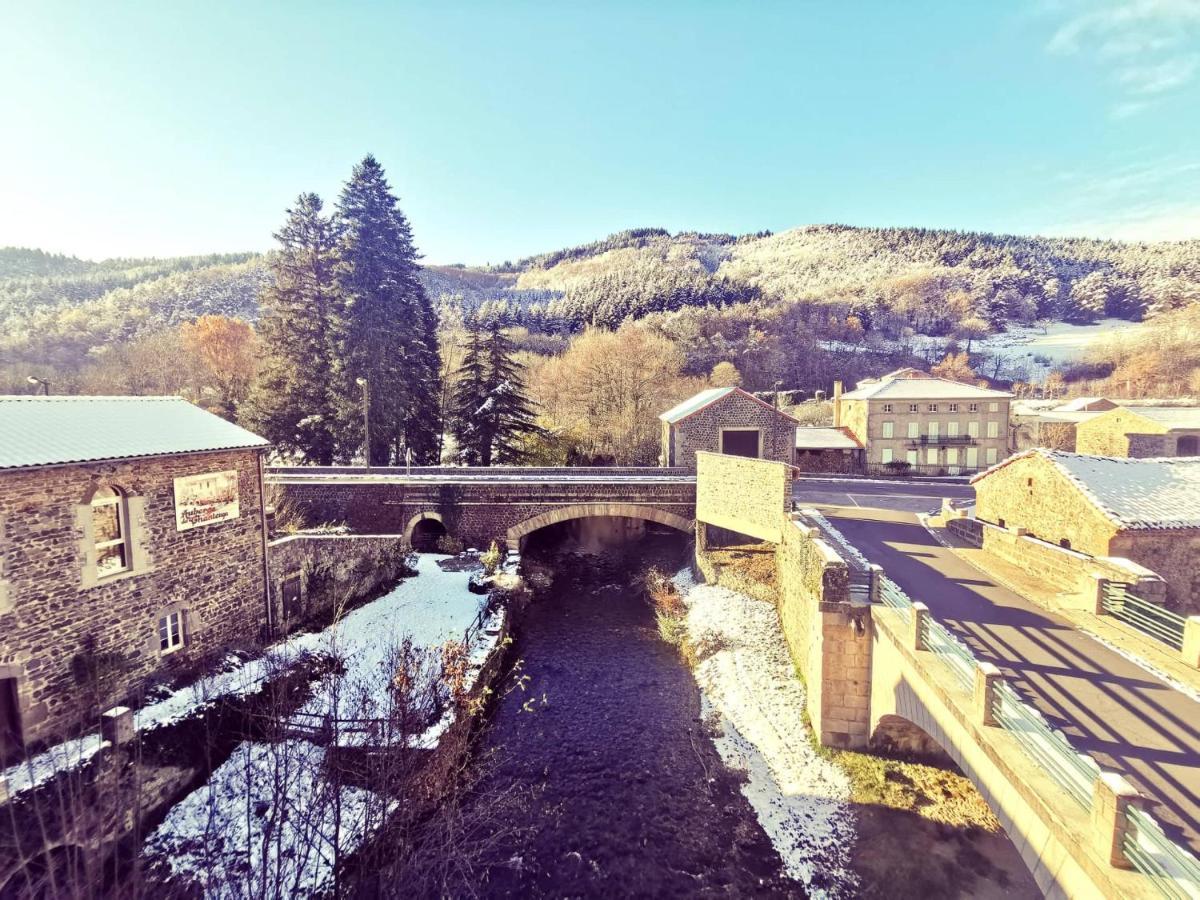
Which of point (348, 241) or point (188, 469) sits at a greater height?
point (348, 241)

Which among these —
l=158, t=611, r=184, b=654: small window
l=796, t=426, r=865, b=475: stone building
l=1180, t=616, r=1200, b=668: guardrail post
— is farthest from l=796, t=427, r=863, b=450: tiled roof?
l=158, t=611, r=184, b=654: small window

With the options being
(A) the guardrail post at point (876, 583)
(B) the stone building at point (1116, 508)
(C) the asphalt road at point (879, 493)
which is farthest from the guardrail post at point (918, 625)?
(C) the asphalt road at point (879, 493)

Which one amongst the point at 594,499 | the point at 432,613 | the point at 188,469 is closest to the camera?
the point at 188,469

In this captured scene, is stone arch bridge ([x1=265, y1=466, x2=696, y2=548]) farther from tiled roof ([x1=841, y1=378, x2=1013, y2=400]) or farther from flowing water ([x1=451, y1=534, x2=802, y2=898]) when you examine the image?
tiled roof ([x1=841, y1=378, x2=1013, y2=400])

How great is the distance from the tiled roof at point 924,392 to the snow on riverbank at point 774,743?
22987 mm

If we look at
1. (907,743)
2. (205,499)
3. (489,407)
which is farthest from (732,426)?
(205,499)

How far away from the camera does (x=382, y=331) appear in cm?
2698

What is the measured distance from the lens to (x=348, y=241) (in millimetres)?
27031

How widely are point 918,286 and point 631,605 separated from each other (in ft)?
266

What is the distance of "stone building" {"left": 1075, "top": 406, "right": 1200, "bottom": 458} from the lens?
27062mm

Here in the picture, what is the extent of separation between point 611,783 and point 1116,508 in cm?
1248

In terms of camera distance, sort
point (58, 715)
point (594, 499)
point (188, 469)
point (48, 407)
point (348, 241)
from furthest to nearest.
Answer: point (348, 241)
point (594, 499)
point (188, 469)
point (48, 407)
point (58, 715)

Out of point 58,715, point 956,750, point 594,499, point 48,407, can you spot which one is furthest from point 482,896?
point 594,499

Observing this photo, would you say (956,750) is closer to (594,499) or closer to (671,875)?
(671,875)
